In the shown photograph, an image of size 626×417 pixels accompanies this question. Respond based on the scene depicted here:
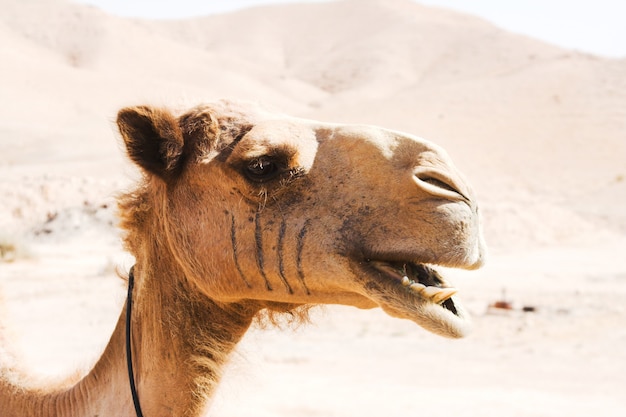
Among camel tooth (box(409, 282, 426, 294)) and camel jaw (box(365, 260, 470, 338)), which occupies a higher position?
camel tooth (box(409, 282, 426, 294))

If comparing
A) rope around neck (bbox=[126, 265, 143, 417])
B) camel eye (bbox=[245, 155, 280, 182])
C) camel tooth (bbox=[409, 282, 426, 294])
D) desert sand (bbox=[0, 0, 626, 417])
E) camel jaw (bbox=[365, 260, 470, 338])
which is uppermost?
camel eye (bbox=[245, 155, 280, 182])

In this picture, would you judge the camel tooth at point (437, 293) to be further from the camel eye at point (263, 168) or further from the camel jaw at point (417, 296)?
the camel eye at point (263, 168)

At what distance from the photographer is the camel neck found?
2.34 metres

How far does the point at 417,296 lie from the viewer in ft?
6.33

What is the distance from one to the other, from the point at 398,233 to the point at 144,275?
3.21 ft

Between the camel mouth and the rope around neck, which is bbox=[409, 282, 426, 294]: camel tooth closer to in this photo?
the camel mouth

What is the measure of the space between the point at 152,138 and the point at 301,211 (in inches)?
22.7

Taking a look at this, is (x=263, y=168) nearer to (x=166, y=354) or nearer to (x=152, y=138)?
(x=152, y=138)

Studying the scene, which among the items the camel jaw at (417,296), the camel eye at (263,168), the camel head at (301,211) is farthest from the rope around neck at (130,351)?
the camel jaw at (417,296)

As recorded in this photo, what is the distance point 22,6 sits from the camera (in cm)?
8625

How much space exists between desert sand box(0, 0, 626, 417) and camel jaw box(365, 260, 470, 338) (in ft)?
2.43

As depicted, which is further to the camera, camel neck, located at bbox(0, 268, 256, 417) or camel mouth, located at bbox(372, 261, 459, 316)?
camel neck, located at bbox(0, 268, 256, 417)

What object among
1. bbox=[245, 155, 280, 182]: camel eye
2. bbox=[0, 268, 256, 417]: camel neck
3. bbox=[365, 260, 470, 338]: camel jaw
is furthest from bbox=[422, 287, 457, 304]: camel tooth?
bbox=[0, 268, 256, 417]: camel neck

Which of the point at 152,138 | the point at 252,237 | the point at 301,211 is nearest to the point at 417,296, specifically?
the point at 301,211
